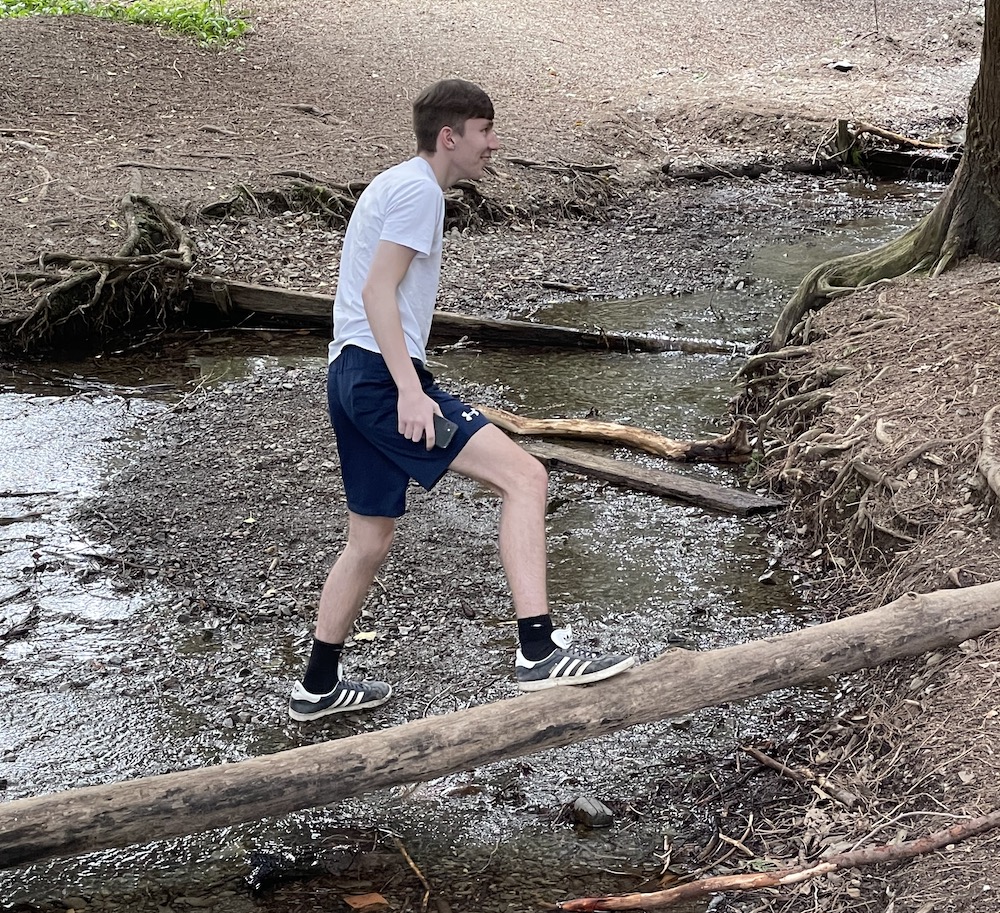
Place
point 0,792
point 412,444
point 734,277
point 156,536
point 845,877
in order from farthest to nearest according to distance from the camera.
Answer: point 734,277
point 156,536
point 0,792
point 412,444
point 845,877

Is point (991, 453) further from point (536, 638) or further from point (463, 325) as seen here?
point (463, 325)

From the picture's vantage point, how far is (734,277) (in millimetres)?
11188

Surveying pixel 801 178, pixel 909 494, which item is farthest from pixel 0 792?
pixel 801 178

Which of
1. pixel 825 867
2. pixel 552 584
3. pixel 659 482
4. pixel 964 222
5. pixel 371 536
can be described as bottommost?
pixel 552 584

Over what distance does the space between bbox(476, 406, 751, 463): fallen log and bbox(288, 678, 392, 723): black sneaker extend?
322cm

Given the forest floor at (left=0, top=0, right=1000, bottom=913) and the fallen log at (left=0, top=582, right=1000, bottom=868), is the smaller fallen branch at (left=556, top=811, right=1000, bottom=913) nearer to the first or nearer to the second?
the forest floor at (left=0, top=0, right=1000, bottom=913)

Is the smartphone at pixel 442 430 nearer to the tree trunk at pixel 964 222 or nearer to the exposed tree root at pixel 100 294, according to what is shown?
the tree trunk at pixel 964 222

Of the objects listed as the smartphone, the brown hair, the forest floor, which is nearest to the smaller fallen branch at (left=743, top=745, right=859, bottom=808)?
the forest floor

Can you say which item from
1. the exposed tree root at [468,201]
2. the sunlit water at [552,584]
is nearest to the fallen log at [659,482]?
the sunlit water at [552,584]

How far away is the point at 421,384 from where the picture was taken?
3875 millimetres

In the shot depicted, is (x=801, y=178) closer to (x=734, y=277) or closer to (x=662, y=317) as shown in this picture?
(x=734, y=277)

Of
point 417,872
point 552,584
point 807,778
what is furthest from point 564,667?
point 552,584

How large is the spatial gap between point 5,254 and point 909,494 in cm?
800

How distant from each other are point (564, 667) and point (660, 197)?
447 inches
